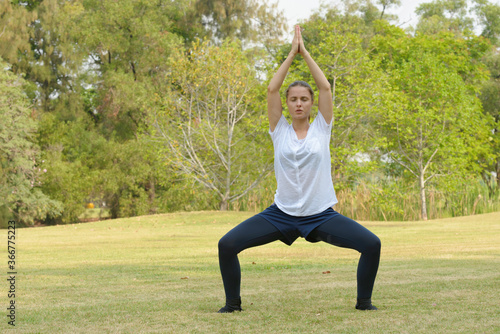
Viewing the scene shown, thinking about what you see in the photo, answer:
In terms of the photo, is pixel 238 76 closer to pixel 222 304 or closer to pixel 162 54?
pixel 162 54

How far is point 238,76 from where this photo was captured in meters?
25.9

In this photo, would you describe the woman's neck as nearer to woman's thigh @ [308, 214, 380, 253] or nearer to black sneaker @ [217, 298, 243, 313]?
woman's thigh @ [308, 214, 380, 253]

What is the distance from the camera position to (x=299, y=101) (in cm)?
533

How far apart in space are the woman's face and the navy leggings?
905 millimetres

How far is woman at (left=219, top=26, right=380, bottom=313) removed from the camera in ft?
16.7

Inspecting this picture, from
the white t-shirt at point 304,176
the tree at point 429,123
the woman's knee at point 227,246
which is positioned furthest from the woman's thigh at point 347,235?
the tree at point 429,123

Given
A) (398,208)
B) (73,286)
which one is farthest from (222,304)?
(398,208)

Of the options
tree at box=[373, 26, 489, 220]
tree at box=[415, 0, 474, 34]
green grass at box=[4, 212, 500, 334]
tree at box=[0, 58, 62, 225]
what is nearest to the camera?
green grass at box=[4, 212, 500, 334]

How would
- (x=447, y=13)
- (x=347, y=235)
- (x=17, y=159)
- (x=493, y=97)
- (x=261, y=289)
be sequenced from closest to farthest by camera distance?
(x=347, y=235) < (x=261, y=289) < (x=17, y=159) < (x=493, y=97) < (x=447, y=13)

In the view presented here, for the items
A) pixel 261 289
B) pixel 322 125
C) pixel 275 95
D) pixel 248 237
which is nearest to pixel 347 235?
pixel 248 237

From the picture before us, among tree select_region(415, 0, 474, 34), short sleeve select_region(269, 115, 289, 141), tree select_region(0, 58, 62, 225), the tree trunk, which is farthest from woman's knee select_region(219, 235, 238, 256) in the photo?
tree select_region(415, 0, 474, 34)

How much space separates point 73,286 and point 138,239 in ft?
30.8

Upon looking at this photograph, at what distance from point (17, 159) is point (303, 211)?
25.2m

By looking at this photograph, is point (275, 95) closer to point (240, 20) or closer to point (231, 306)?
point (231, 306)
